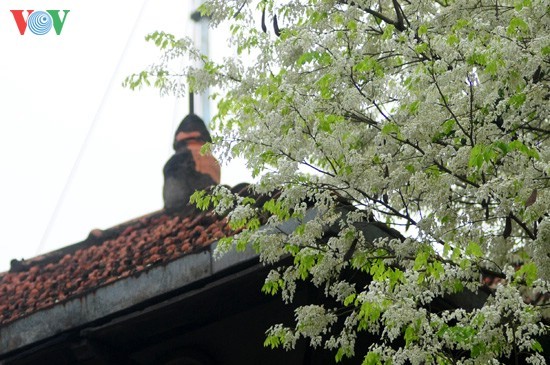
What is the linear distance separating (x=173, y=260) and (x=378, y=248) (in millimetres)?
2911

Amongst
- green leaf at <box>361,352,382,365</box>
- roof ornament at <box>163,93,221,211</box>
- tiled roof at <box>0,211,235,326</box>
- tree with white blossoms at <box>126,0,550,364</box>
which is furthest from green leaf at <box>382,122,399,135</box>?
roof ornament at <box>163,93,221,211</box>

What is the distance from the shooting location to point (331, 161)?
476 inches

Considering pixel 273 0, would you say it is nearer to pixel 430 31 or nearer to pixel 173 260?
pixel 430 31

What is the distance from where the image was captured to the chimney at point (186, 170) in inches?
658

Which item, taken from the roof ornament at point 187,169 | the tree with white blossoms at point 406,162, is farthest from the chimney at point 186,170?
the tree with white blossoms at point 406,162

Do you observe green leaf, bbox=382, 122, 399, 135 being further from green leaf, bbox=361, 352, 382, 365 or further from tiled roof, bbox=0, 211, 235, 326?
tiled roof, bbox=0, 211, 235, 326

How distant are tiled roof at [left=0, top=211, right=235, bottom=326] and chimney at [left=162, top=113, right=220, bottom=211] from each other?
1.14 feet

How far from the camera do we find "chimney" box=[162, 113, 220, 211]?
16.7 meters

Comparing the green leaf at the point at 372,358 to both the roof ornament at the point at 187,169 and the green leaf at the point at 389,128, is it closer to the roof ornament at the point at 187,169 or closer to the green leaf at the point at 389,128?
the green leaf at the point at 389,128

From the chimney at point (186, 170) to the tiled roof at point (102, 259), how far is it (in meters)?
0.35

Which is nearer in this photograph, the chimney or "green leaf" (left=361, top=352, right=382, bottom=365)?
"green leaf" (left=361, top=352, right=382, bottom=365)

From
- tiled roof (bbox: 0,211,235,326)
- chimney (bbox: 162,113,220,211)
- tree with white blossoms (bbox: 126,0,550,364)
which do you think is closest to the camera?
tree with white blossoms (bbox: 126,0,550,364)

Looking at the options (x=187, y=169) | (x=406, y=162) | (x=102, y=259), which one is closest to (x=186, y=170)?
(x=187, y=169)

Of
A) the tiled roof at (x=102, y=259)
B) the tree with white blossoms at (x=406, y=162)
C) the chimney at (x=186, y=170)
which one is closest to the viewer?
the tree with white blossoms at (x=406, y=162)
